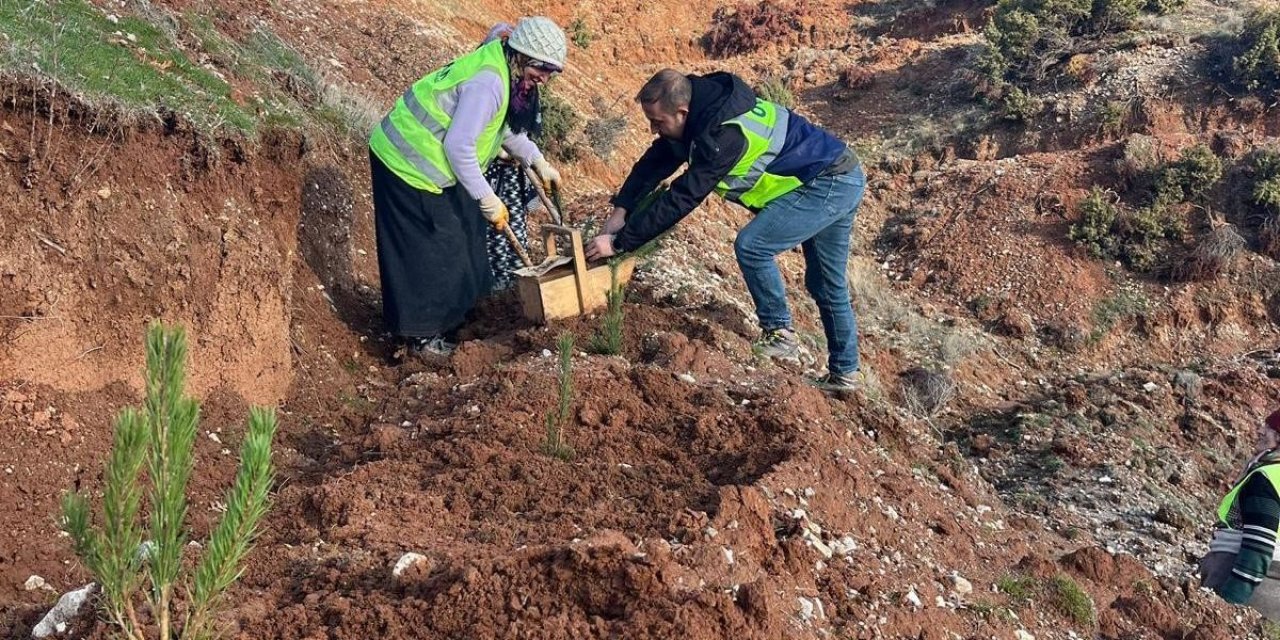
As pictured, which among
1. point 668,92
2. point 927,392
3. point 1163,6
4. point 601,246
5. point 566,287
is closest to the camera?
point 668,92

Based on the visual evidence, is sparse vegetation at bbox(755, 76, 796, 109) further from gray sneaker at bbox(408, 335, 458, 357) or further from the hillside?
gray sneaker at bbox(408, 335, 458, 357)

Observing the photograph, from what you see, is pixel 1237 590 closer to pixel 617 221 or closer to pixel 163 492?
pixel 617 221

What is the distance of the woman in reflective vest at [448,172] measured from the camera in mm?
4695

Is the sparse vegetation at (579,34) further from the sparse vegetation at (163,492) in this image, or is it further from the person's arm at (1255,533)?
the sparse vegetation at (163,492)

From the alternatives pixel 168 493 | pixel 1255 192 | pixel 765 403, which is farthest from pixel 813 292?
pixel 1255 192

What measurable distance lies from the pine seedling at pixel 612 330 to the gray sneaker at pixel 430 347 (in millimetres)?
847

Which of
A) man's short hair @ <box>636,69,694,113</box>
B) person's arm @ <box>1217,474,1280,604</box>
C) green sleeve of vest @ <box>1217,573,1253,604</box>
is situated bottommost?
green sleeve of vest @ <box>1217,573,1253,604</box>

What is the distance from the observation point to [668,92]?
4.56 metres

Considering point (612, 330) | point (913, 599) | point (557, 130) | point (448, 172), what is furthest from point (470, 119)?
point (557, 130)

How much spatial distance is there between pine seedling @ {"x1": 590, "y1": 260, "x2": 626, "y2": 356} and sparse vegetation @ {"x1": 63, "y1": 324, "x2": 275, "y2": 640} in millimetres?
3084

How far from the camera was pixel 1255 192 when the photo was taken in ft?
29.8

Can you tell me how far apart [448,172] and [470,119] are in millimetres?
440

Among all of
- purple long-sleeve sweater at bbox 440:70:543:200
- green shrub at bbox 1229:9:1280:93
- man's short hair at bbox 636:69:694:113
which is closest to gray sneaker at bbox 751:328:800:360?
man's short hair at bbox 636:69:694:113

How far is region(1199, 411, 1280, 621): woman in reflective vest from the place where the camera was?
4262 mm
